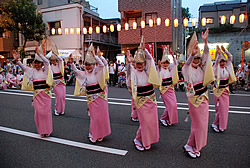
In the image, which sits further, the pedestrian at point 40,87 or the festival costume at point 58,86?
the festival costume at point 58,86

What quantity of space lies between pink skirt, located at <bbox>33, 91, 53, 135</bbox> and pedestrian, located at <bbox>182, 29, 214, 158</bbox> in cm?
320

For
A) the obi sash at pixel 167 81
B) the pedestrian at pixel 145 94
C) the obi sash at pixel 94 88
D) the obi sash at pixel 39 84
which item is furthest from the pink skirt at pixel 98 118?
the obi sash at pixel 167 81

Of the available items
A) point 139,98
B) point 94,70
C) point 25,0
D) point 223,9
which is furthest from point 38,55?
point 223,9

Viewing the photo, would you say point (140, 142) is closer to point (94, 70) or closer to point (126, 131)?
point (126, 131)

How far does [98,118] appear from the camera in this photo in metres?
4.18

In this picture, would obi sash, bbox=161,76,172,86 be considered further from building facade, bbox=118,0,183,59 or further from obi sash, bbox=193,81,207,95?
building facade, bbox=118,0,183,59

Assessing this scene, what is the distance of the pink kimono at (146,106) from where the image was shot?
3707mm

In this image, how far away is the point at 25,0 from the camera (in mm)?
19562

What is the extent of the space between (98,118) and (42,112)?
4.67 feet

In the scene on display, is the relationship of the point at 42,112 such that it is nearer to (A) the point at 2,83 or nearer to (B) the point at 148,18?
(A) the point at 2,83

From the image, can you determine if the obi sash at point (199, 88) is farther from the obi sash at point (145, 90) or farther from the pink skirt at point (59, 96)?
the pink skirt at point (59, 96)

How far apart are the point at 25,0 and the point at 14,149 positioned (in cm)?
2022

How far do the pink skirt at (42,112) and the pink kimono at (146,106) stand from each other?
7.44 feet

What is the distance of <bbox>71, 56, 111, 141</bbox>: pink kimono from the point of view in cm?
419
